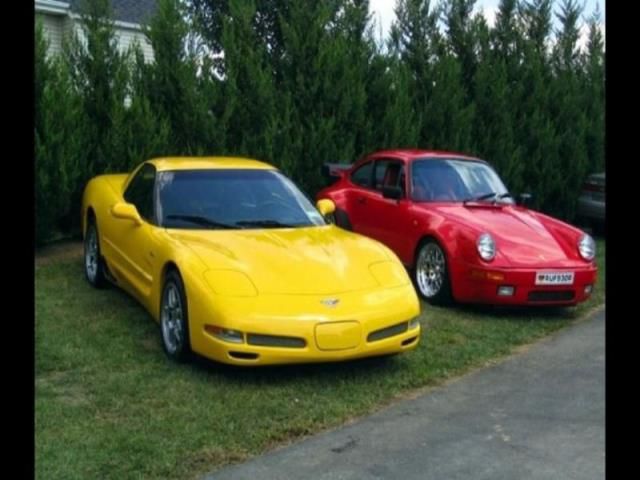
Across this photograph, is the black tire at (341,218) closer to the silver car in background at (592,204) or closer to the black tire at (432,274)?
the black tire at (432,274)

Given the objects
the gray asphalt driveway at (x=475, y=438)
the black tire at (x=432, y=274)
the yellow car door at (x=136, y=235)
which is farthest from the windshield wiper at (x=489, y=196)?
the yellow car door at (x=136, y=235)

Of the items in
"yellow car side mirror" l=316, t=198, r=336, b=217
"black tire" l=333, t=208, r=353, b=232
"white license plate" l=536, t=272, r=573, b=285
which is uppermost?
"yellow car side mirror" l=316, t=198, r=336, b=217

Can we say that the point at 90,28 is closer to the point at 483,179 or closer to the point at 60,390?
the point at 483,179

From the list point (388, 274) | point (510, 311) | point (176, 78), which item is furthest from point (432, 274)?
point (176, 78)

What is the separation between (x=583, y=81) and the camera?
16609mm

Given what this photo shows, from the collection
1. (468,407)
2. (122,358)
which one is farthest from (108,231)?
(468,407)

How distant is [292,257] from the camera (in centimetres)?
606

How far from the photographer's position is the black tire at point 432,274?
8070 mm

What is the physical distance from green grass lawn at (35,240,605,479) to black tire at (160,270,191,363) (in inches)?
4.4

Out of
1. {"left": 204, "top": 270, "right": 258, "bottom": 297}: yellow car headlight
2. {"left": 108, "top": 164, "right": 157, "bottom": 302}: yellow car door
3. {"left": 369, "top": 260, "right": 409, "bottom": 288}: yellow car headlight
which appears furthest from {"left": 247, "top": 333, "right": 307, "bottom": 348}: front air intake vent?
{"left": 108, "top": 164, "right": 157, "bottom": 302}: yellow car door

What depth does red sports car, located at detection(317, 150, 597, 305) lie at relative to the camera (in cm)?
771

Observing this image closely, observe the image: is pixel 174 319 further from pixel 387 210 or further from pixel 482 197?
pixel 482 197

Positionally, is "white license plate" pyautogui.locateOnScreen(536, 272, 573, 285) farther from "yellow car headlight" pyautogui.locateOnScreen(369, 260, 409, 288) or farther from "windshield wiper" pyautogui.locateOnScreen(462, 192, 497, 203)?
"yellow car headlight" pyautogui.locateOnScreen(369, 260, 409, 288)
